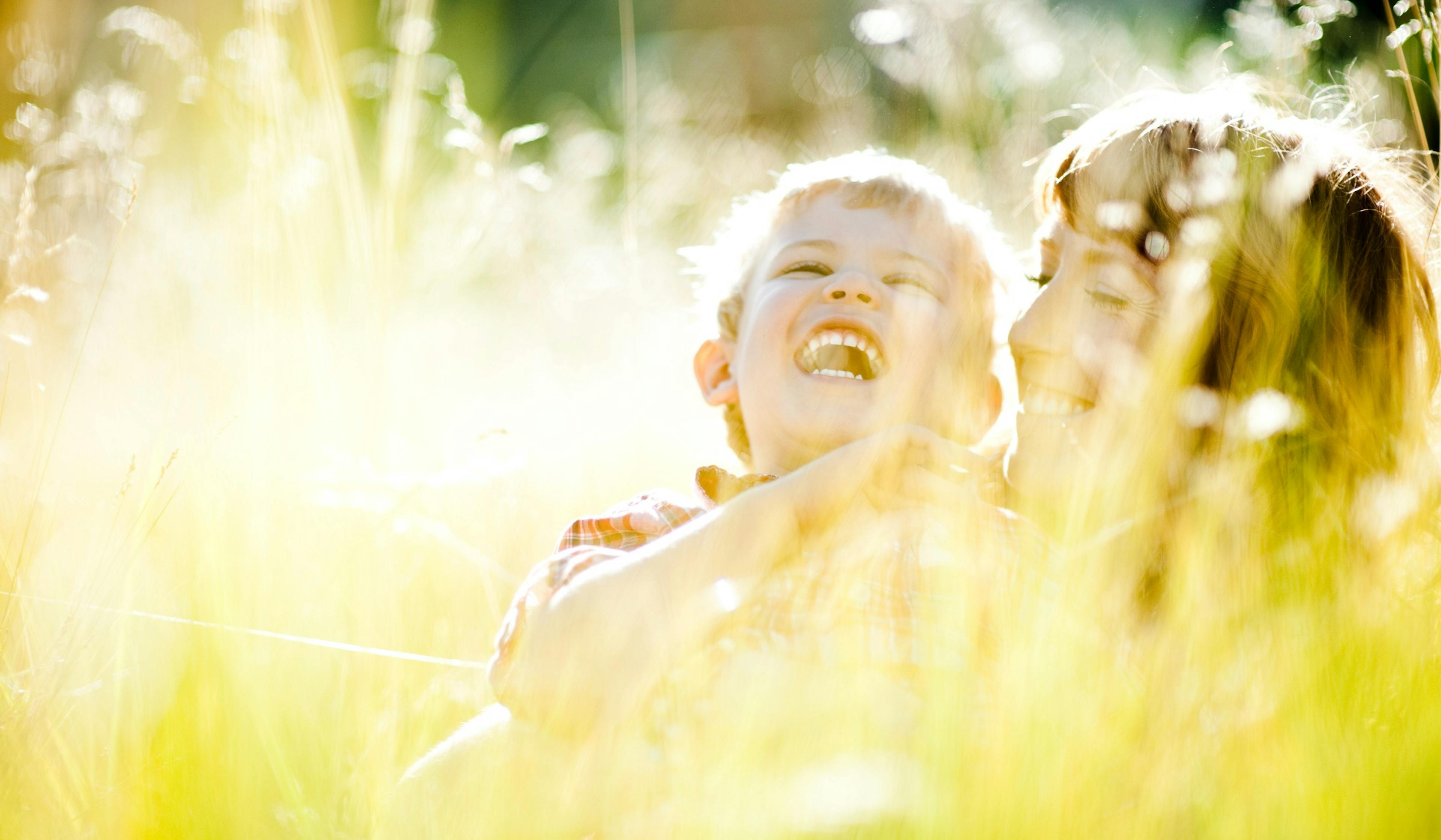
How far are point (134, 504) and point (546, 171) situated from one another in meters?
2.48

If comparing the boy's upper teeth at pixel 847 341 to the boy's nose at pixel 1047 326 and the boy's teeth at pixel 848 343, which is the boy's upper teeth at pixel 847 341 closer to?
the boy's teeth at pixel 848 343

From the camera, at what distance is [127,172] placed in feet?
7.27

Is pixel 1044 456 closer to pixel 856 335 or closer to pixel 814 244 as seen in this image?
pixel 856 335

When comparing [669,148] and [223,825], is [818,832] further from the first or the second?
[669,148]

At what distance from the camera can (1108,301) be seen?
1.74 metres

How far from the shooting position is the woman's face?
1702mm

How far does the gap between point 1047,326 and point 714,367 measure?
712mm

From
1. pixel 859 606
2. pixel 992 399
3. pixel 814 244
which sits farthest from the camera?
pixel 992 399

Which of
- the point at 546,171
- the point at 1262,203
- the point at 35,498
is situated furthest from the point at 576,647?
the point at 546,171

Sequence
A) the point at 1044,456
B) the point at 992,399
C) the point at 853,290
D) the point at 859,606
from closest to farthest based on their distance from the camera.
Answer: the point at 859,606
the point at 1044,456
the point at 853,290
the point at 992,399

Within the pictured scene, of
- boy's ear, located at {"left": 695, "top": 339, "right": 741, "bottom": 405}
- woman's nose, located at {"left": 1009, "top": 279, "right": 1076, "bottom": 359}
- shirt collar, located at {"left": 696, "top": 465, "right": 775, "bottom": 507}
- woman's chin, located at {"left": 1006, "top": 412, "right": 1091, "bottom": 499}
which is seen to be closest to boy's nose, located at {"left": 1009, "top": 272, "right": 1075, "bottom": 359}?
woman's nose, located at {"left": 1009, "top": 279, "right": 1076, "bottom": 359}

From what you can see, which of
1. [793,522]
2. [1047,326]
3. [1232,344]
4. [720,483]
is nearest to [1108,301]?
[1047,326]

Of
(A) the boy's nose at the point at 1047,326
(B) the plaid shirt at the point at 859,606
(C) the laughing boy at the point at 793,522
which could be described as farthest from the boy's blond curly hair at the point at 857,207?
(B) the plaid shirt at the point at 859,606

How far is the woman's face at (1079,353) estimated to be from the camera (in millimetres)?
1702
